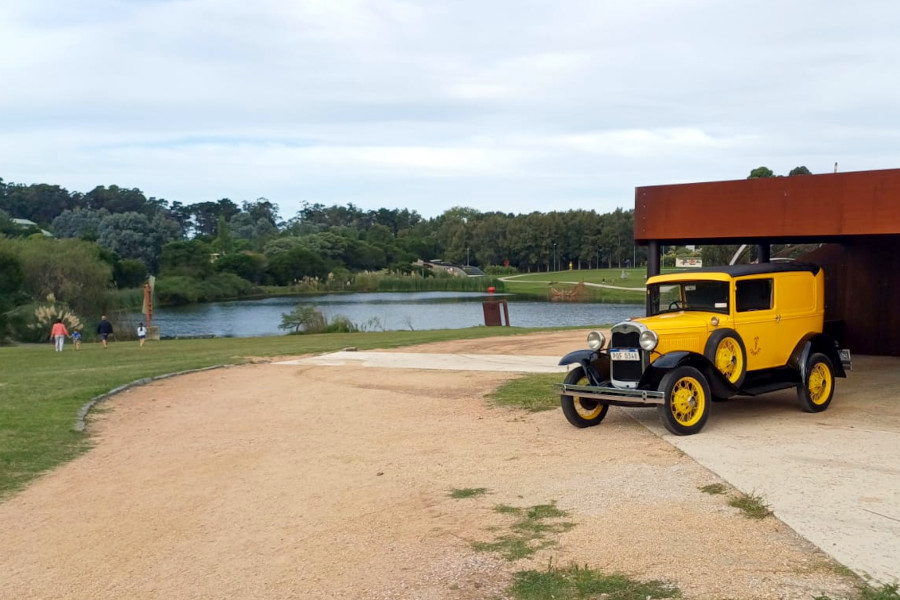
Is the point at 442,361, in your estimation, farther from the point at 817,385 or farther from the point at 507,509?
the point at 507,509

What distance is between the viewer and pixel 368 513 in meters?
7.96

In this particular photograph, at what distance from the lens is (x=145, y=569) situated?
6906 millimetres

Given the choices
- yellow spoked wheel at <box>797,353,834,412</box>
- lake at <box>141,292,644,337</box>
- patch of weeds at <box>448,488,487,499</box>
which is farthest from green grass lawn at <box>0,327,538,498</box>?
lake at <box>141,292,644,337</box>

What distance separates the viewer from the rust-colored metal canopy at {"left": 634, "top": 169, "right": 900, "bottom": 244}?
39.3 ft

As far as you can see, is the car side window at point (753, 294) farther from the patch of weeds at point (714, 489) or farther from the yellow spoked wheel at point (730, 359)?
the patch of weeds at point (714, 489)

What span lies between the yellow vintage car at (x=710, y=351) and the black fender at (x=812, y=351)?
0.01m

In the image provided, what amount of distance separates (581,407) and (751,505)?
451cm

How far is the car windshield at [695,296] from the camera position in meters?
11.1

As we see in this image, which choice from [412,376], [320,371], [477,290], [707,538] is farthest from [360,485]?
[477,290]

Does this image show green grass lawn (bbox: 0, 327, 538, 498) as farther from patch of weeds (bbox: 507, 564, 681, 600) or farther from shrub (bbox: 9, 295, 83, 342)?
shrub (bbox: 9, 295, 83, 342)

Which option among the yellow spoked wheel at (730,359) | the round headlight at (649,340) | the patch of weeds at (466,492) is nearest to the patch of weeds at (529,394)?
the round headlight at (649,340)

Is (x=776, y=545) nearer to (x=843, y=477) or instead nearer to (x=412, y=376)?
(x=843, y=477)

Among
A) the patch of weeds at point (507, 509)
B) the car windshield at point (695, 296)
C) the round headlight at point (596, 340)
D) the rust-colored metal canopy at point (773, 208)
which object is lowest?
the patch of weeds at point (507, 509)

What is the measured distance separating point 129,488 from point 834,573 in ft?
23.2
